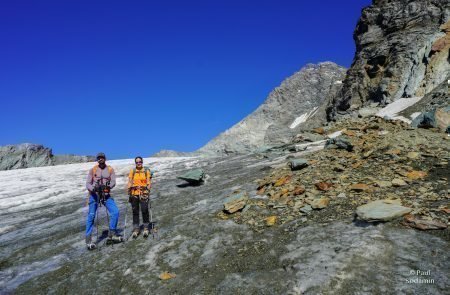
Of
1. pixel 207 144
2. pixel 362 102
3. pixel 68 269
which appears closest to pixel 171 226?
pixel 68 269

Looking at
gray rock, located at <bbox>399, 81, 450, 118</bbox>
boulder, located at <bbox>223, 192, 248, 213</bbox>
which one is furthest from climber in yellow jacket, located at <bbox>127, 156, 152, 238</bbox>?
gray rock, located at <bbox>399, 81, 450, 118</bbox>

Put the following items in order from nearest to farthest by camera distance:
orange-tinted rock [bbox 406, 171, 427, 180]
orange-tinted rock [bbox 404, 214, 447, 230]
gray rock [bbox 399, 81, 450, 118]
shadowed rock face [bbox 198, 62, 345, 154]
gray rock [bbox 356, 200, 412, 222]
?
orange-tinted rock [bbox 404, 214, 447, 230] → gray rock [bbox 356, 200, 412, 222] → orange-tinted rock [bbox 406, 171, 427, 180] → gray rock [bbox 399, 81, 450, 118] → shadowed rock face [bbox 198, 62, 345, 154]

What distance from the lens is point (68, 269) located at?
39.4 ft

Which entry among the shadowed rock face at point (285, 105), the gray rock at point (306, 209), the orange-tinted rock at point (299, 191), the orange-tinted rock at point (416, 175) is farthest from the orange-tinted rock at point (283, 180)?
the shadowed rock face at point (285, 105)

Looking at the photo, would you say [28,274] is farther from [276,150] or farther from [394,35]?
[394,35]

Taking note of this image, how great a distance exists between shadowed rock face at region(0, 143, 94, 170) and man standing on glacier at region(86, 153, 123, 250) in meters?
45.8

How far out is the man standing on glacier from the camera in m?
13.3

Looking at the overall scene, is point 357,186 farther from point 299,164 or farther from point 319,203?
point 299,164

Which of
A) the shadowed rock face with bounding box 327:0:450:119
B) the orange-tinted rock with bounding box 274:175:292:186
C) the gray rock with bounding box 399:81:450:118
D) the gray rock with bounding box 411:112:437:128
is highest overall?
the shadowed rock face with bounding box 327:0:450:119

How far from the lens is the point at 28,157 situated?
Answer: 55531mm

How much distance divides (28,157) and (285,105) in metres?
78.1

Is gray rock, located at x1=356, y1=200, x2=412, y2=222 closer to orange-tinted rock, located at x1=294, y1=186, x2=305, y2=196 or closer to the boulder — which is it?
orange-tinted rock, located at x1=294, y1=186, x2=305, y2=196

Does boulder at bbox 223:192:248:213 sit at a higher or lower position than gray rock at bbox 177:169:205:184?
lower

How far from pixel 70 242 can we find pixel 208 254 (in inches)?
243
